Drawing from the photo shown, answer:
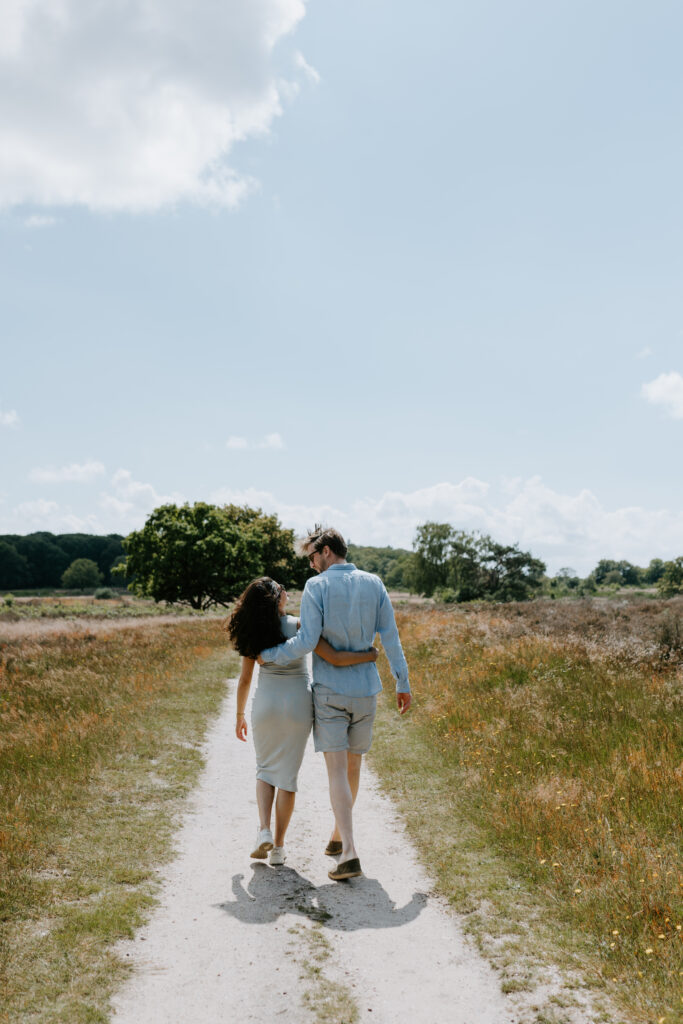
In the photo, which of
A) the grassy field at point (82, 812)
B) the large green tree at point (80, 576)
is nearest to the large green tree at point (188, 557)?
the grassy field at point (82, 812)

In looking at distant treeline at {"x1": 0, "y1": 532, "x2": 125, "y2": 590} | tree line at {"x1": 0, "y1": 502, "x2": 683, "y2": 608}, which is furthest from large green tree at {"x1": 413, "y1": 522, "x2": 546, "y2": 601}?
distant treeline at {"x1": 0, "y1": 532, "x2": 125, "y2": 590}

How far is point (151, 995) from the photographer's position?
3248 mm

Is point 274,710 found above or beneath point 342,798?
above

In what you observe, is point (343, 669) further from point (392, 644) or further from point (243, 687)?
point (243, 687)

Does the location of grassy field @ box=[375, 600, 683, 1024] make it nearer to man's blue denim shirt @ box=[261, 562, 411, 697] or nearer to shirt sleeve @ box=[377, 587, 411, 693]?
shirt sleeve @ box=[377, 587, 411, 693]

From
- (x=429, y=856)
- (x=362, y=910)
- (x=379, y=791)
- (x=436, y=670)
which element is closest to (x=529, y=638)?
(x=436, y=670)

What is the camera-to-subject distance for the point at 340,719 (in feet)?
15.4

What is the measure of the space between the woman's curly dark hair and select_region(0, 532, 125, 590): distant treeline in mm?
105508

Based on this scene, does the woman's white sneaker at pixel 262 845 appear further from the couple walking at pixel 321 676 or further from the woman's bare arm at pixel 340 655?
the woman's bare arm at pixel 340 655

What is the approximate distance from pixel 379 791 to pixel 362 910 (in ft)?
8.60

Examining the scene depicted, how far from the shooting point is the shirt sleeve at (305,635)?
456 cm

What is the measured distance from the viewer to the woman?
4809mm

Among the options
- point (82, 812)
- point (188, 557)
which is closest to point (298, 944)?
point (82, 812)

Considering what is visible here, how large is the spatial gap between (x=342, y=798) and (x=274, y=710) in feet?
2.61
